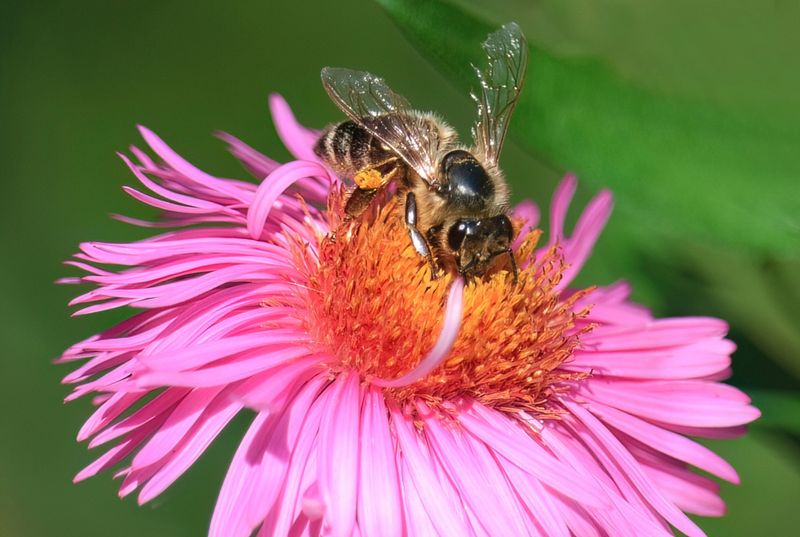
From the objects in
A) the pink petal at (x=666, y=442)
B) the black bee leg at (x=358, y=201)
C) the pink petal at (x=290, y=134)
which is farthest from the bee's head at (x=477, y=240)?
the pink petal at (x=290, y=134)

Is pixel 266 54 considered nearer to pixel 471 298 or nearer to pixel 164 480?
pixel 471 298

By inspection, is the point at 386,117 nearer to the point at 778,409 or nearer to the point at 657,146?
the point at 657,146

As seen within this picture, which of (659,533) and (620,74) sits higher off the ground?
(620,74)

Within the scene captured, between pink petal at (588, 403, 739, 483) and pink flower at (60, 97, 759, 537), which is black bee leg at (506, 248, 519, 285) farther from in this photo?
pink petal at (588, 403, 739, 483)

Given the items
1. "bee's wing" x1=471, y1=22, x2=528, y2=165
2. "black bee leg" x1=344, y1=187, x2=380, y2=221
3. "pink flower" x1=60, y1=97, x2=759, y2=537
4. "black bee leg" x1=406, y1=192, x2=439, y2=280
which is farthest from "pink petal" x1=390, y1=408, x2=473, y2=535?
"bee's wing" x1=471, y1=22, x2=528, y2=165

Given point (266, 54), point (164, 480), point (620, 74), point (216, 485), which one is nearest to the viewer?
point (164, 480)

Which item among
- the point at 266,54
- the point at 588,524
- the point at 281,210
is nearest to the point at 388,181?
the point at 281,210
